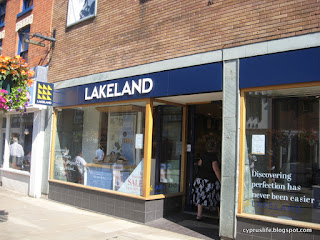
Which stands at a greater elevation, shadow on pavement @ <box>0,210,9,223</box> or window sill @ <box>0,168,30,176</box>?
window sill @ <box>0,168,30,176</box>

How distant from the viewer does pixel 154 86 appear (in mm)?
7098

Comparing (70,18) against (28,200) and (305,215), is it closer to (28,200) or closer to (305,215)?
(28,200)

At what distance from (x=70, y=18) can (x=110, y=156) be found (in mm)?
4643

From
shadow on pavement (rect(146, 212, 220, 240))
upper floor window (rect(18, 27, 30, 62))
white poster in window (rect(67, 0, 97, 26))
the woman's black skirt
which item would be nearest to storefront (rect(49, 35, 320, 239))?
shadow on pavement (rect(146, 212, 220, 240))

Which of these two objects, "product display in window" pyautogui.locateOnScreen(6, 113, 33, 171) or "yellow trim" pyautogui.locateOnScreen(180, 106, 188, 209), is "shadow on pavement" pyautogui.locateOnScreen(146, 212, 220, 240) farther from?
"product display in window" pyautogui.locateOnScreen(6, 113, 33, 171)

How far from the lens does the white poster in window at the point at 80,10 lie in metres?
9.29

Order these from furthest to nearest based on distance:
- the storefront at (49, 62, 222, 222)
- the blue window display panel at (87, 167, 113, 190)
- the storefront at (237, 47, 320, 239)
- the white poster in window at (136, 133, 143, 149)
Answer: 1. the blue window display panel at (87, 167, 113, 190)
2. the white poster in window at (136, 133, 143, 149)
3. the storefront at (49, 62, 222, 222)
4. the storefront at (237, 47, 320, 239)

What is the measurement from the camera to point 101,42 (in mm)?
8742

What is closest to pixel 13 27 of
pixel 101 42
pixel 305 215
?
pixel 101 42

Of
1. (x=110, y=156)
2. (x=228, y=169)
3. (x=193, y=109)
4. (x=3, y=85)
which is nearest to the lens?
(x=228, y=169)

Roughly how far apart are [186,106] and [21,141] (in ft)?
22.3

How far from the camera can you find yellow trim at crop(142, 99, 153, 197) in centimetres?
713

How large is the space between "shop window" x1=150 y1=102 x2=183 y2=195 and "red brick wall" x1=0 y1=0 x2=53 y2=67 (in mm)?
5226

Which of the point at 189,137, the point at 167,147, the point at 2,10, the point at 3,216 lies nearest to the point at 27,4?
the point at 2,10
